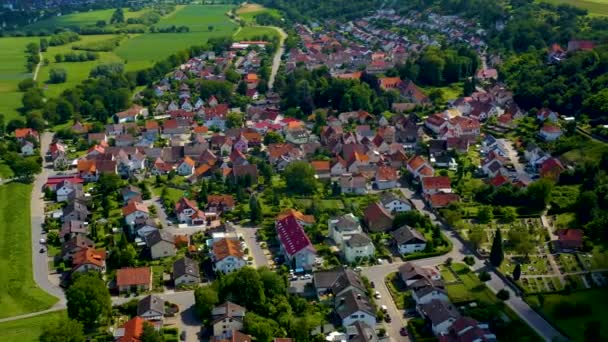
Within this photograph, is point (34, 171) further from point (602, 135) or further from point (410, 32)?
point (410, 32)

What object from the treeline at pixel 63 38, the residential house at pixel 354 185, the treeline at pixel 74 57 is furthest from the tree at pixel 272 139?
the treeline at pixel 63 38

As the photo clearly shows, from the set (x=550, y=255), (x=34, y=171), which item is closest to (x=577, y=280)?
(x=550, y=255)

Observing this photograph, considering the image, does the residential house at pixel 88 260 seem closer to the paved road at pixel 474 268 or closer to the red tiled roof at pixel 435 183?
the paved road at pixel 474 268

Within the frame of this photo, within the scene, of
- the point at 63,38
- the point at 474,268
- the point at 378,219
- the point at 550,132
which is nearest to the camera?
the point at 474,268

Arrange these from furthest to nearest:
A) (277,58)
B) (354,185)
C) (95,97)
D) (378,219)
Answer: (277,58) < (95,97) < (354,185) < (378,219)

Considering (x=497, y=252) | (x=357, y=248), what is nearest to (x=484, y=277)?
(x=497, y=252)

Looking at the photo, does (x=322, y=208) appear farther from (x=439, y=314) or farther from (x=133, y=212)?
Answer: (x=439, y=314)
